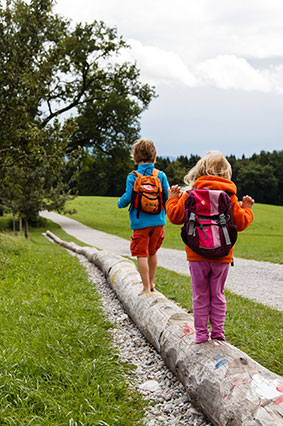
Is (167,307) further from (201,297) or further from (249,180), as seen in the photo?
(249,180)

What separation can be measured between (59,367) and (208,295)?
1457mm

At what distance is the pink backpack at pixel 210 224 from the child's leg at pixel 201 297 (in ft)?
0.66

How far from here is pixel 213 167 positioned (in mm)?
3420

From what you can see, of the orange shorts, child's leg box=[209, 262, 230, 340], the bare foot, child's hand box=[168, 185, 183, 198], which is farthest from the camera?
the bare foot

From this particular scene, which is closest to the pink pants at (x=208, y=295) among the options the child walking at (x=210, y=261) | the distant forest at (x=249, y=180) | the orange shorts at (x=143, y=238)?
the child walking at (x=210, y=261)

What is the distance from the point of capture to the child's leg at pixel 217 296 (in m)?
3.31

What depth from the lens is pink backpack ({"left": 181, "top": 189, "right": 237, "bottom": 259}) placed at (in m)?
3.20

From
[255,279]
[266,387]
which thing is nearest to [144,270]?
[266,387]

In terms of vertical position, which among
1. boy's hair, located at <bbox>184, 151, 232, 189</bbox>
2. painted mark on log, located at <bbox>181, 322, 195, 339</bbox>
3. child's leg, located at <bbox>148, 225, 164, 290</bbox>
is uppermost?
boy's hair, located at <bbox>184, 151, 232, 189</bbox>

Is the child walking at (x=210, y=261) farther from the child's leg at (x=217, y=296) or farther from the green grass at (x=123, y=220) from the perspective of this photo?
the green grass at (x=123, y=220)

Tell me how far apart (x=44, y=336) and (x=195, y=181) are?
2236 mm

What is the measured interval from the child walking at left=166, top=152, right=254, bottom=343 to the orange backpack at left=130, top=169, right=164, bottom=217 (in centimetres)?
135

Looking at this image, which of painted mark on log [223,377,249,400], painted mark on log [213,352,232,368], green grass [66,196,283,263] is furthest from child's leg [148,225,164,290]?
green grass [66,196,283,263]

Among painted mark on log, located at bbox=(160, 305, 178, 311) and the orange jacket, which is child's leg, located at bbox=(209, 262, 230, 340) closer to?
the orange jacket
